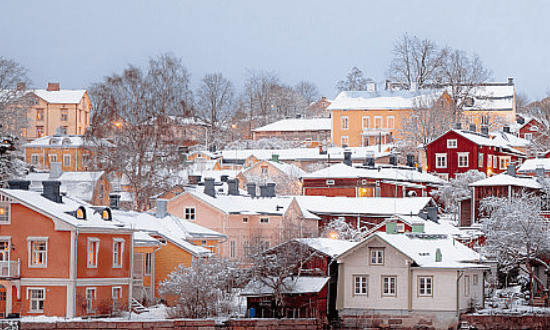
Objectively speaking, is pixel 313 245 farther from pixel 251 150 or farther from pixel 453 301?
pixel 251 150

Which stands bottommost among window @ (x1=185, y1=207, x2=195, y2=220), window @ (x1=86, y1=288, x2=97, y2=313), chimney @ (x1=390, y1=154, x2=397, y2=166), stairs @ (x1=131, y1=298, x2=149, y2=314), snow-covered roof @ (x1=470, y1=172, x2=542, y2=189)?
stairs @ (x1=131, y1=298, x2=149, y2=314)

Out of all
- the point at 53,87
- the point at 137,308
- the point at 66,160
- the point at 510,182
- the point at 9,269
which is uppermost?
the point at 53,87

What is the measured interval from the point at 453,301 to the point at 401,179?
25.5m

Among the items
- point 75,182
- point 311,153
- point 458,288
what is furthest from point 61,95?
point 458,288

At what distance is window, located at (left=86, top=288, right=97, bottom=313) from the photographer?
40175 mm

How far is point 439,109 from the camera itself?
278 feet

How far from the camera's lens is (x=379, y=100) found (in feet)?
311

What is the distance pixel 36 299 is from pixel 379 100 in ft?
194

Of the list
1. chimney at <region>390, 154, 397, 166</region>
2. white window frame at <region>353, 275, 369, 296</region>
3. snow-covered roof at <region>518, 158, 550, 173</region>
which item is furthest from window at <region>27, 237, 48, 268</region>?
chimney at <region>390, 154, 397, 166</region>

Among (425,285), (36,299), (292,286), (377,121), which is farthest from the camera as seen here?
(377,121)

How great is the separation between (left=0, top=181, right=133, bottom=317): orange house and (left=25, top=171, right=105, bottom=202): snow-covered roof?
2527 cm

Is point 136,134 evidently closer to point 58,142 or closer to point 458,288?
point 458,288

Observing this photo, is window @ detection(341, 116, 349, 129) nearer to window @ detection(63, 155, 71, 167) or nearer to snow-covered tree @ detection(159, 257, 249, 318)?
window @ detection(63, 155, 71, 167)

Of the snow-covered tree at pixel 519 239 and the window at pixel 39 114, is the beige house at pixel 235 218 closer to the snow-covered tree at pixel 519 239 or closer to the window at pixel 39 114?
the snow-covered tree at pixel 519 239
